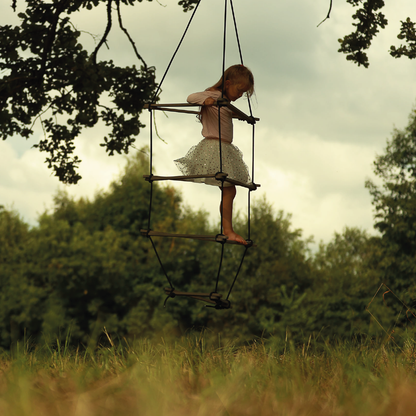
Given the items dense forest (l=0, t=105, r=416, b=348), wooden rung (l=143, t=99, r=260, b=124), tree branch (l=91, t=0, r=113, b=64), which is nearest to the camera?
wooden rung (l=143, t=99, r=260, b=124)

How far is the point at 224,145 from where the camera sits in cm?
512

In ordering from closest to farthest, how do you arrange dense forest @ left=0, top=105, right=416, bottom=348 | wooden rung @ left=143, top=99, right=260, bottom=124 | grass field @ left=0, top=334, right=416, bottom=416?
grass field @ left=0, top=334, right=416, bottom=416, wooden rung @ left=143, top=99, right=260, bottom=124, dense forest @ left=0, top=105, right=416, bottom=348

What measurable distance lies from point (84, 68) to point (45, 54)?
1.86 ft

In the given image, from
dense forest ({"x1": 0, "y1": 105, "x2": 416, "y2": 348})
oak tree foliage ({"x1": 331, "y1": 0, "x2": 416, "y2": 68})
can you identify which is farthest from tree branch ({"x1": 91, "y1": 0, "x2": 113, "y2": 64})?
dense forest ({"x1": 0, "y1": 105, "x2": 416, "y2": 348})

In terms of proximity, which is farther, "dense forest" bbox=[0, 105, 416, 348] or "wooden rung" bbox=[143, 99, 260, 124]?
"dense forest" bbox=[0, 105, 416, 348]

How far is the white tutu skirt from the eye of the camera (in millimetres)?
5039

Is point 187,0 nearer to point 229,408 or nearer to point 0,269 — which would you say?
point 229,408

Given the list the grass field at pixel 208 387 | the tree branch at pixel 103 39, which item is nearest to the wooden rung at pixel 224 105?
the grass field at pixel 208 387

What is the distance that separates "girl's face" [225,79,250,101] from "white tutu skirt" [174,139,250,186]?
489mm

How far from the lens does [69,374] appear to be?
11.9 feet

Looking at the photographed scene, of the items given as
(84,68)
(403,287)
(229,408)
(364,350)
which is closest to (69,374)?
(229,408)

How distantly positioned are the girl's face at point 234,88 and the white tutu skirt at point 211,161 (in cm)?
49

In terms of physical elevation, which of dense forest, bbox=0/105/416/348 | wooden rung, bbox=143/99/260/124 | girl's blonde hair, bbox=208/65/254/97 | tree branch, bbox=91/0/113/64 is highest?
tree branch, bbox=91/0/113/64

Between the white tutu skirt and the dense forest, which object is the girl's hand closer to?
the white tutu skirt
